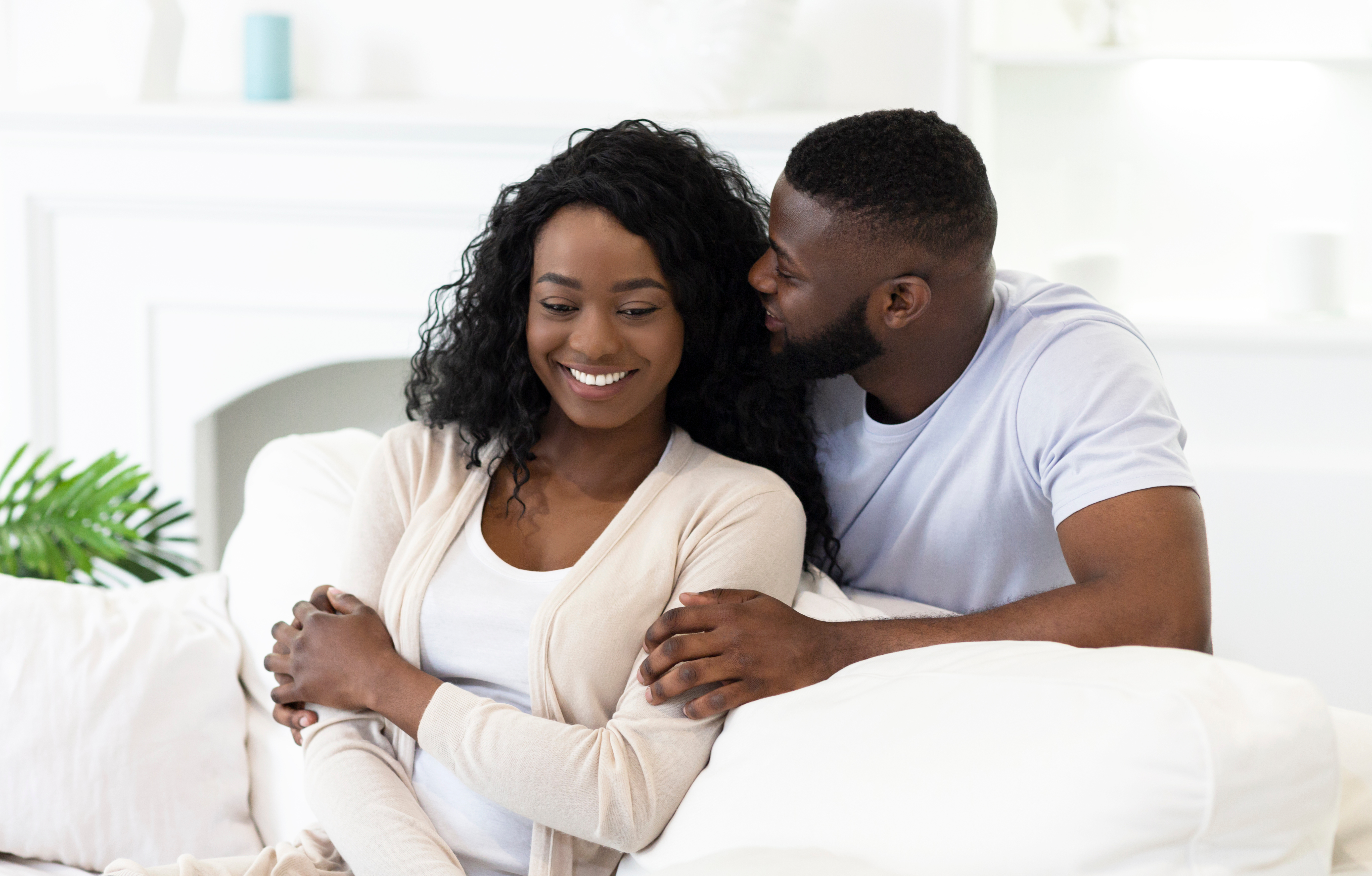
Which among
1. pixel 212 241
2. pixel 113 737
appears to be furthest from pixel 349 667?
pixel 212 241

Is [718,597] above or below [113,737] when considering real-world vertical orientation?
above

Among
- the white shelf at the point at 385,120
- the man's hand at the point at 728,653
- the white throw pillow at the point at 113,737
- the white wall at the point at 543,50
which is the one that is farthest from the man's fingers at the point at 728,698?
the white wall at the point at 543,50

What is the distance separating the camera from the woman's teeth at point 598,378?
1.29 metres

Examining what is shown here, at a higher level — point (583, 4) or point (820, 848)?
point (583, 4)

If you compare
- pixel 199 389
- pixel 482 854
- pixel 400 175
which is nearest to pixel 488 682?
pixel 482 854

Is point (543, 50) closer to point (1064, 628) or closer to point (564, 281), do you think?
point (564, 281)

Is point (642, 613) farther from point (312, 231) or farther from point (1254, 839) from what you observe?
point (312, 231)

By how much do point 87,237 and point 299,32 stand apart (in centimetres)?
63

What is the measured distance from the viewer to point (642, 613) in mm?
1231

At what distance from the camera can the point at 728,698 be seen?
116cm

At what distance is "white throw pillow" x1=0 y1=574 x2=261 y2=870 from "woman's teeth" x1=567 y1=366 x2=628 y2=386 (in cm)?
69

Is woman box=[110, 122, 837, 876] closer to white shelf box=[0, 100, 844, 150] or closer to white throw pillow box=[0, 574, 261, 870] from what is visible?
white throw pillow box=[0, 574, 261, 870]

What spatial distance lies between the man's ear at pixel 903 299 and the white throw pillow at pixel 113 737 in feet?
3.21

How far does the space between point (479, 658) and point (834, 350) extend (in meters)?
0.54
